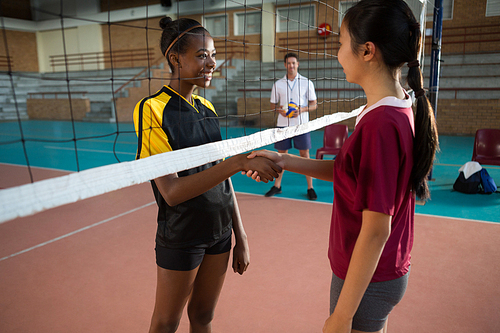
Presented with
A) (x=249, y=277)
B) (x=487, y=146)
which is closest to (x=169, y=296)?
(x=249, y=277)

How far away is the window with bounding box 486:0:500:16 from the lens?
396 inches

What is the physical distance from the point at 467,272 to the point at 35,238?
351 cm

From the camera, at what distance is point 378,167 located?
2.80 ft

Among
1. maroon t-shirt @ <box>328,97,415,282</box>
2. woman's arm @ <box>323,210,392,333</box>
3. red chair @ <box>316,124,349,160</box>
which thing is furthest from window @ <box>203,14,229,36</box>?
woman's arm @ <box>323,210,392,333</box>

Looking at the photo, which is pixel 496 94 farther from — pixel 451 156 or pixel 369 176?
pixel 369 176

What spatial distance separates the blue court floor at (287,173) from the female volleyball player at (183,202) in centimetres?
15

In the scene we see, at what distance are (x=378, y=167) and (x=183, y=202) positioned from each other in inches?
28.7

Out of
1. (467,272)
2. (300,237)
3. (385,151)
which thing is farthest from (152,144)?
(467,272)

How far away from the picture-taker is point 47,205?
854 millimetres

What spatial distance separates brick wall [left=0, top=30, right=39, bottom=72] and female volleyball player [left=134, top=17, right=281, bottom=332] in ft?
66.6

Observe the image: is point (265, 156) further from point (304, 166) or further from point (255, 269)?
point (255, 269)

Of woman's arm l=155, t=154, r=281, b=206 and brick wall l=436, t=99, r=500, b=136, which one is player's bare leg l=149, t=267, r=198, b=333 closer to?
woman's arm l=155, t=154, r=281, b=206

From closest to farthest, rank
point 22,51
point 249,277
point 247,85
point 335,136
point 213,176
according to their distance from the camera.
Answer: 1. point 213,176
2. point 249,277
3. point 335,136
4. point 247,85
5. point 22,51

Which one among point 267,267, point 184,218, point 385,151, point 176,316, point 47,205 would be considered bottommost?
point 267,267
